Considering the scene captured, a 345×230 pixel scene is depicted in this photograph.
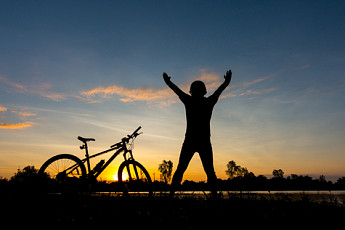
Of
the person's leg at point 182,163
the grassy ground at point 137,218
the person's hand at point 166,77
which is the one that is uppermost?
the person's hand at point 166,77

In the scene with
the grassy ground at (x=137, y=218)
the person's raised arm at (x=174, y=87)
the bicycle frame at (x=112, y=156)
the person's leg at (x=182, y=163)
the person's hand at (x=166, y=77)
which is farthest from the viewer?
the bicycle frame at (x=112, y=156)

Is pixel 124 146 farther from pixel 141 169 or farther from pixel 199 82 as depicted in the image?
pixel 199 82

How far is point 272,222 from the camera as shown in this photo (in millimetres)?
3832

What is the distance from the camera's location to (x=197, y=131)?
715 cm

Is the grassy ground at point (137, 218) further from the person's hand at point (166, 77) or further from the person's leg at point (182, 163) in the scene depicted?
the person's hand at point (166, 77)

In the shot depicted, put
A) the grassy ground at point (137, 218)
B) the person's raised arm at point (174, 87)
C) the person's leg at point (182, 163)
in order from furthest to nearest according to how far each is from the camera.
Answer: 1. the person's raised arm at point (174, 87)
2. the person's leg at point (182, 163)
3. the grassy ground at point (137, 218)

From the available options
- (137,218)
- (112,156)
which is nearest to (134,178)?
(112,156)

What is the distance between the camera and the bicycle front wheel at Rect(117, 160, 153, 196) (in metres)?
10.4

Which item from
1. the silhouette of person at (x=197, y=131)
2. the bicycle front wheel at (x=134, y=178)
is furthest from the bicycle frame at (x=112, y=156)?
the silhouette of person at (x=197, y=131)

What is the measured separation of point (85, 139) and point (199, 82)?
17.7 feet

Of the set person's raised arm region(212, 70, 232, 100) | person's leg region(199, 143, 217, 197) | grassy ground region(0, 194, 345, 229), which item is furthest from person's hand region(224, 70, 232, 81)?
grassy ground region(0, 194, 345, 229)

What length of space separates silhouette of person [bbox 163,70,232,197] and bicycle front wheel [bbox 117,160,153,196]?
12.9 ft

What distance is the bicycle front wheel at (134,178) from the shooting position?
10.4 m

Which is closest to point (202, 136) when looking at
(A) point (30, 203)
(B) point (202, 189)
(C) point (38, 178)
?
(B) point (202, 189)
